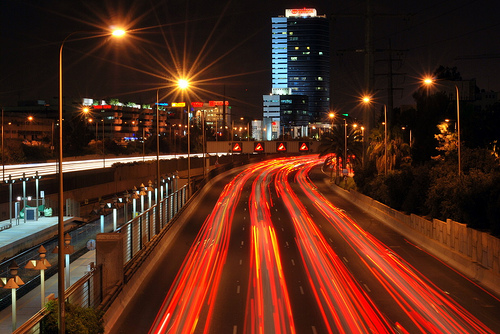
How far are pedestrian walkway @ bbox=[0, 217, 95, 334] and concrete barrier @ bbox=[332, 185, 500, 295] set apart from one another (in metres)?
16.3

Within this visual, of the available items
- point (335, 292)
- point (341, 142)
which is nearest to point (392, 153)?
point (341, 142)

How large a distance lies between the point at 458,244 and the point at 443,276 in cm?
355

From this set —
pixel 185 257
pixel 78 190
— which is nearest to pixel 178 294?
pixel 185 257

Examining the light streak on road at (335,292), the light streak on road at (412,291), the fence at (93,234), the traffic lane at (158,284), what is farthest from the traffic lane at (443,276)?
the fence at (93,234)

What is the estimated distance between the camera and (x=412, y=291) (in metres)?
21.0

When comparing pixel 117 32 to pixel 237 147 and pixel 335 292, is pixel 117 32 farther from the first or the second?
pixel 237 147

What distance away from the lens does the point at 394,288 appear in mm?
21438

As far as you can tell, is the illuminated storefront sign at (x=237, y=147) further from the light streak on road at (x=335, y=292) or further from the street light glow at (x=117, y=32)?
the street light glow at (x=117, y=32)

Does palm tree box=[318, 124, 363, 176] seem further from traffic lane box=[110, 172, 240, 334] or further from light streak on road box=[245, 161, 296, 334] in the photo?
light streak on road box=[245, 161, 296, 334]

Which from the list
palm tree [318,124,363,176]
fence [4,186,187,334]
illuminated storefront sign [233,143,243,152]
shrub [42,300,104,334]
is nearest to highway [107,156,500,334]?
fence [4,186,187,334]

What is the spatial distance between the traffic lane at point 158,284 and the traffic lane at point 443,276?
34.7 ft

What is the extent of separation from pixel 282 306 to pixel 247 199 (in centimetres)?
3591

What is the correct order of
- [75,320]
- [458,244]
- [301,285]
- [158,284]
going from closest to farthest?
[75,320]
[301,285]
[158,284]
[458,244]

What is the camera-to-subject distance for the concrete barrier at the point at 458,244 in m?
22.5
